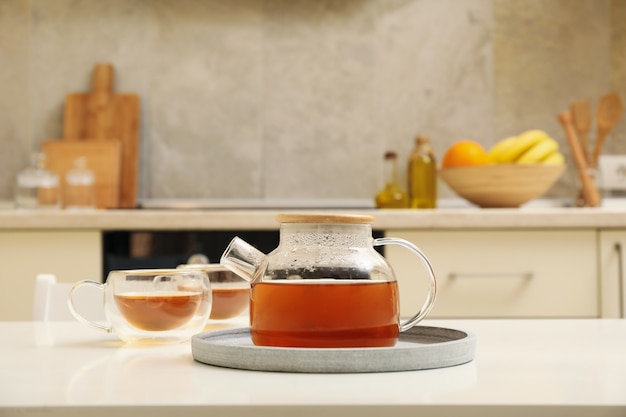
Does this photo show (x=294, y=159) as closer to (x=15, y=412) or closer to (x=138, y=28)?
(x=138, y=28)

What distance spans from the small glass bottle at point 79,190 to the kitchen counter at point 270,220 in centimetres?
44

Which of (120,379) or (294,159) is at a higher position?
(294,159)

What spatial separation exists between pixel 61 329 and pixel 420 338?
433 mm

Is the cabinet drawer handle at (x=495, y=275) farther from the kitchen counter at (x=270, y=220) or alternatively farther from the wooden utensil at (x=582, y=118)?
the wooden utensil at (x=582, y=118)

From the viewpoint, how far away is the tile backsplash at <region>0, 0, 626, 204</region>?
9.68 feet

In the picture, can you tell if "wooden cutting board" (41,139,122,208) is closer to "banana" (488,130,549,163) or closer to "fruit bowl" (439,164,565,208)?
"fruit bowl" (439,164,565,208)

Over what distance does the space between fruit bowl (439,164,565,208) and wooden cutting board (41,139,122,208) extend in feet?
3.47

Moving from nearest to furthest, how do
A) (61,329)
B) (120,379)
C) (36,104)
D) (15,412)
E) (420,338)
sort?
(15,412)
(120,379)
(420,338)
(61,329)
(36,104)

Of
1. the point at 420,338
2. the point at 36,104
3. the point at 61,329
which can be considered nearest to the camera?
the point at 420,338

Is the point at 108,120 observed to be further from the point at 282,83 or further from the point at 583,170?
the point at 583,170

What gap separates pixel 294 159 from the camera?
297 centimetres

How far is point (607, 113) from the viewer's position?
2828 millimetres

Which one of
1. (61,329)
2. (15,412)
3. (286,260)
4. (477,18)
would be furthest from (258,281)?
(477,18)

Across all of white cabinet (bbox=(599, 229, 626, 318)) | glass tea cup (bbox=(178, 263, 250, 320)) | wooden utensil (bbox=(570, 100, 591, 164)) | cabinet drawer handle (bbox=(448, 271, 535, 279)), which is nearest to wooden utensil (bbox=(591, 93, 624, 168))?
wooden utensil (bbox=(570, 100, 591, 164))
